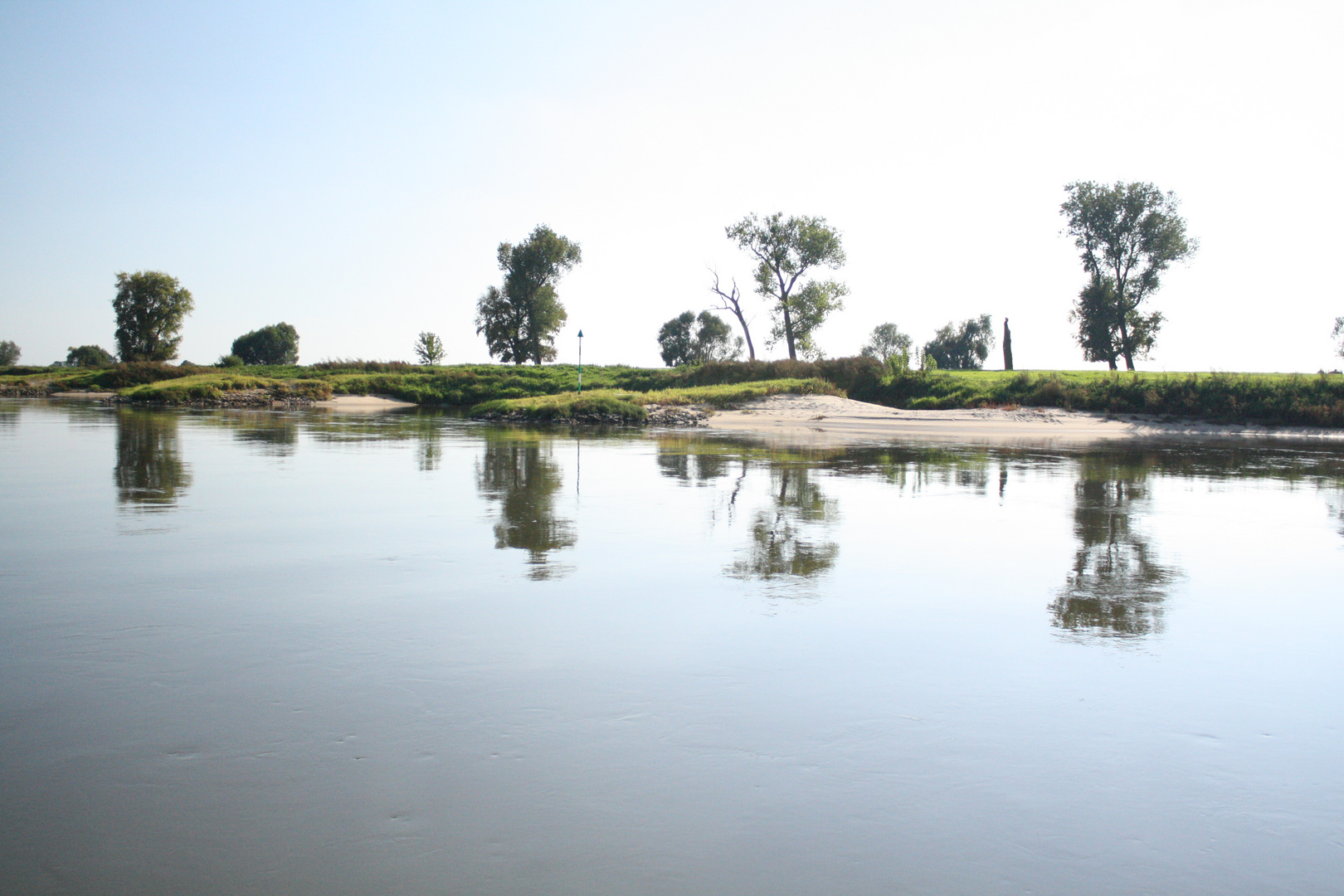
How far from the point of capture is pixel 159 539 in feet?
22.5

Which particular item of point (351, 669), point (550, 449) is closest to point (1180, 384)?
point (550, 449)

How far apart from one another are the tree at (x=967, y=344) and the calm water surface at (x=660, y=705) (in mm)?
96220

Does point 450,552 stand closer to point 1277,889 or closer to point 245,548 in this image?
point 245,548

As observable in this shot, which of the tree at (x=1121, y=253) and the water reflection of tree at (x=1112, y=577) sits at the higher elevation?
the tree at (x=1121, y=253)

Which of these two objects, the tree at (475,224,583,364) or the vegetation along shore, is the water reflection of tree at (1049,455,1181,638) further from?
the tree at (475,224,583,364)

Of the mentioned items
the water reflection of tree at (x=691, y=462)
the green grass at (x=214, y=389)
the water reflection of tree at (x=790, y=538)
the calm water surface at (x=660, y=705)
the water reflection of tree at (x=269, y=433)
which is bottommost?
the calm water surface at (x=660, y=705)

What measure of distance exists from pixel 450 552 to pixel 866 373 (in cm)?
3716

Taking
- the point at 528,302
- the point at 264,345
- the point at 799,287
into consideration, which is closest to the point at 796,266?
the point at 799,287

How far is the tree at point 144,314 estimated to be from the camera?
230 feet

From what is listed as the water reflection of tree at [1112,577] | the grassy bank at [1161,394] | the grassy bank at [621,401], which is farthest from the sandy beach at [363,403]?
the water reflection of tree at [1112,577]

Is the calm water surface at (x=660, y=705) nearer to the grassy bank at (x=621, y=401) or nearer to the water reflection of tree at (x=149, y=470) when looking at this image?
the water reflection of tree at (x=149, y=470)

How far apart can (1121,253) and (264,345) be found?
99.9 m

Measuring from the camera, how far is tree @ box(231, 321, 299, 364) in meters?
108

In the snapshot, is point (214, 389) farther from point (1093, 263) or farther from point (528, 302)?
point (1093, 263)
